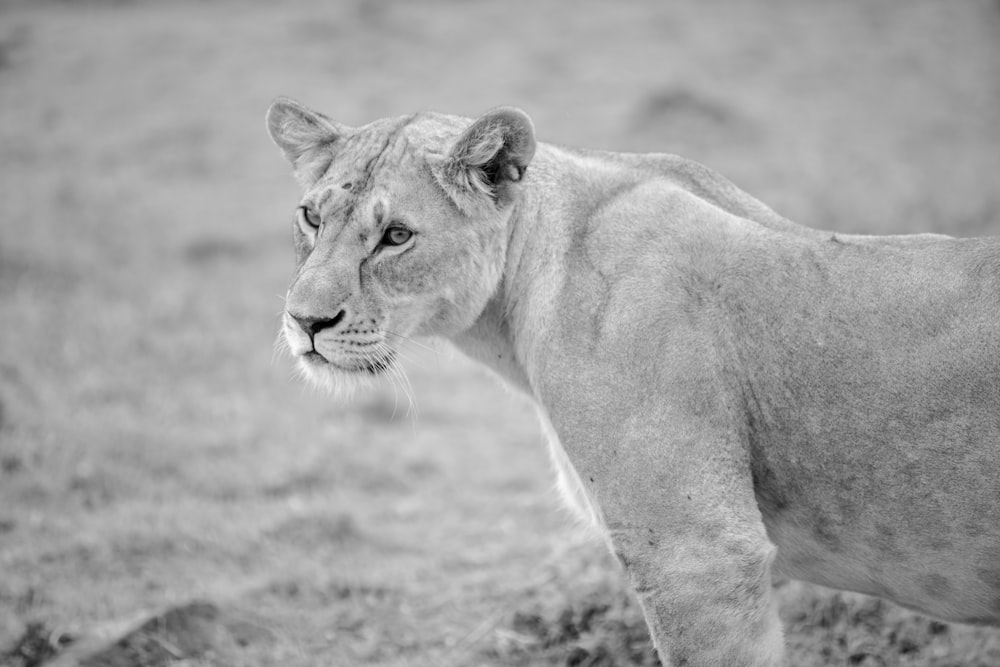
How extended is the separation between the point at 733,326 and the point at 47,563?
14.3 ft

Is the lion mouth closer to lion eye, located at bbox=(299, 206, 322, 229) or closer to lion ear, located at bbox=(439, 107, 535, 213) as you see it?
lion eye, located at bbox=(299, 206, 322, 229)

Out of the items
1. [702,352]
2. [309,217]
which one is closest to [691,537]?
[702,352]

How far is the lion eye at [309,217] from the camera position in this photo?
380cm

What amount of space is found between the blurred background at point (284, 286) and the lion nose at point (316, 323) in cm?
68

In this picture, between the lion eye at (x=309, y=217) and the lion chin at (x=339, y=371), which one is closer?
the lion chin at (x=339, y=371)

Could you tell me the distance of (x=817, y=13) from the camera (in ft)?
57.0

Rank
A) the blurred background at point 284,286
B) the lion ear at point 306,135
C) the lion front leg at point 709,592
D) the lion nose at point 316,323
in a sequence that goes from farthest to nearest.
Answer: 1. the blurred background at point 284,286
2. the lion ear at point 306,135
3. the lion nose at point 316,323
4. the lion front leg at point 709,592

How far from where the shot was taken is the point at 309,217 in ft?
12.6

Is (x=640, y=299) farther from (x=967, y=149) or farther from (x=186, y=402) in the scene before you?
(x=967, y=149)

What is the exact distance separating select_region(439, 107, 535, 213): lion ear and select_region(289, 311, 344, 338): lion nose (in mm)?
568

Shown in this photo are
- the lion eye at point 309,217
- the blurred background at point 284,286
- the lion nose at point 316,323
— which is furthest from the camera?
the blurred background at point 284,286

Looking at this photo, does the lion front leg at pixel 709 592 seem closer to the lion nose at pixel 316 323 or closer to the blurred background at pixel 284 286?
the lion nose at pixel 316 323

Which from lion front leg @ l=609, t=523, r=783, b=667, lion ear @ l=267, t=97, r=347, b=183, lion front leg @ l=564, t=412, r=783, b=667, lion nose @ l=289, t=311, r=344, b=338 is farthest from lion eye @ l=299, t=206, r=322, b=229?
lion front leg @ l=609, t=523, r=783, b=667

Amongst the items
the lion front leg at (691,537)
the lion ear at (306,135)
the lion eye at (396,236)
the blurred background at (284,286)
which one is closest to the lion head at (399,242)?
the lion eye at (396,236)
